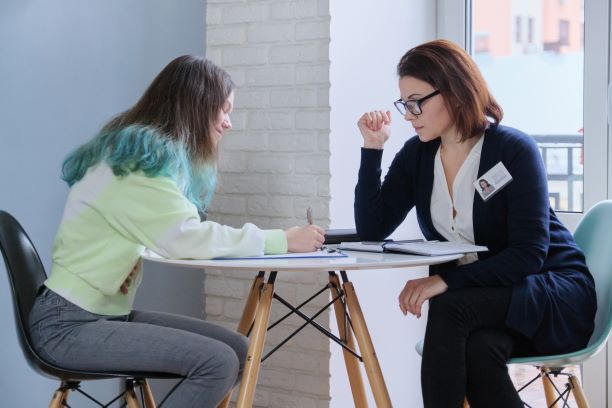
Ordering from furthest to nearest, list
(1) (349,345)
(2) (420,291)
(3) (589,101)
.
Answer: (3) (589,101), (1) (349,345), (2) (420,291)

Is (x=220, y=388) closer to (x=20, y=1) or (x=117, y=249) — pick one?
(x=117, y=249)

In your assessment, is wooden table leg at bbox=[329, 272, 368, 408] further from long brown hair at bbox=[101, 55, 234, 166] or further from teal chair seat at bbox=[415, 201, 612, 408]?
long brown hair at bbox=[101, 55, 234, 166]

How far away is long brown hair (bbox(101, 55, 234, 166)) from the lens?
2.18 metres

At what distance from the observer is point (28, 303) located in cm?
206

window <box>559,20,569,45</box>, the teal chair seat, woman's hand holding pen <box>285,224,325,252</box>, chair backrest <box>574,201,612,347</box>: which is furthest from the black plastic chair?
window <box>559,20,569,45</box>

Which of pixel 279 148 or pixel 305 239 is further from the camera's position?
pixel 279 148

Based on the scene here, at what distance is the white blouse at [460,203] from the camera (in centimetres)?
226

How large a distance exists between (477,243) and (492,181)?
0.58ft

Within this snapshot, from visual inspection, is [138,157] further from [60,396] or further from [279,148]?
[279,148]

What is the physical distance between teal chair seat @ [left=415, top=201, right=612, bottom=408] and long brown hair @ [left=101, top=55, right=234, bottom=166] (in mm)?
777

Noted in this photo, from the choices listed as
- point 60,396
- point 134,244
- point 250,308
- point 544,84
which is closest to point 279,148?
point 250,308

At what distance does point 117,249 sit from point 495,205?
937mm

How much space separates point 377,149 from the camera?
2.47 meters

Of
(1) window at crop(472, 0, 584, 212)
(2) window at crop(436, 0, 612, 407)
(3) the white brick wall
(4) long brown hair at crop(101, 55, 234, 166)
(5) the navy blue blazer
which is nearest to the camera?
(5) the navy blue blazer
